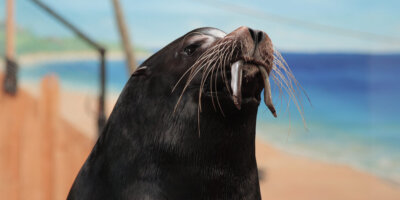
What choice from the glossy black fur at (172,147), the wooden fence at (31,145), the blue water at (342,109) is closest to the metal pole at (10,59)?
the wooden fence at (31,145)

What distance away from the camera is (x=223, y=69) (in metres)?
1.05

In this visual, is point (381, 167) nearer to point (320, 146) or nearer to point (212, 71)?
point (320, 146)

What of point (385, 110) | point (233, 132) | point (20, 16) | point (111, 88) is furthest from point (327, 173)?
point (233, 132)

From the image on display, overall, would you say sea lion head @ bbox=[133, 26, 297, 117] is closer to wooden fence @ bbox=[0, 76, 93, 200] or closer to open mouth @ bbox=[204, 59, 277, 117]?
open mouth @ bbox=[204, 59, 277, 117]

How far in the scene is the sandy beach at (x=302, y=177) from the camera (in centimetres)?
471

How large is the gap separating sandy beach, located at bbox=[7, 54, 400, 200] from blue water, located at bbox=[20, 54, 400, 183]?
0.28 feet

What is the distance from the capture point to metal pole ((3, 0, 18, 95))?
3115 mm

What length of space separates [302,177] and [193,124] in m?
3.98

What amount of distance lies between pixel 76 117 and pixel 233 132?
3.65m

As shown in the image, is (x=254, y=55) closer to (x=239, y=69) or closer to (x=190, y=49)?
(x=239, y=69)

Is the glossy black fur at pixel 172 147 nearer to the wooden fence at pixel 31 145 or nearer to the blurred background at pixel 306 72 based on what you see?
the wooden fence at pixel 31 145

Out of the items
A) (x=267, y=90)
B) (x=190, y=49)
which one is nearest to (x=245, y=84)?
(x=267, y=90)

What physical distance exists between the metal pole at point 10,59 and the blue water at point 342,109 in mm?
1447

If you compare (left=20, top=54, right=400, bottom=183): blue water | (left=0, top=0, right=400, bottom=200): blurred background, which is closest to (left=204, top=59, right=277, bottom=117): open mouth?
(left=0, top=0, right=400, bottom=200): blurred background
